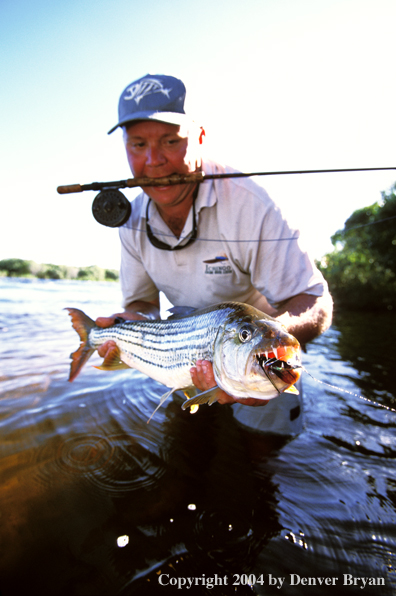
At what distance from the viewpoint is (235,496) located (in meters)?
2.67

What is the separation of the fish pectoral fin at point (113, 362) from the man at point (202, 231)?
0.08 metres

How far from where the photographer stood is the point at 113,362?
3590 millimetres

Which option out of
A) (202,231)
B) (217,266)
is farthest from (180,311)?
(202,231)

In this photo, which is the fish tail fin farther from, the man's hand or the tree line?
the tree line

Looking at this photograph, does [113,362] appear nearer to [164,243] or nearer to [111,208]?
[164,243]

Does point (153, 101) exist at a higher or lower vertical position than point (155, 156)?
higher

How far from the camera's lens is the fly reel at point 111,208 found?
3.94 m

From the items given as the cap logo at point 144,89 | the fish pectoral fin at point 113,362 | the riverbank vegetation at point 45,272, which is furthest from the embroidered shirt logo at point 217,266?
the riverbank vegetation at point 45,272

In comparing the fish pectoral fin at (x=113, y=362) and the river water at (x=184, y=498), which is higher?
the fish pectoral fin at (x=113, y=362)

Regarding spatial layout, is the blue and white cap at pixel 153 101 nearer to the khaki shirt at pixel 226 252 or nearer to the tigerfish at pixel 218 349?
the khaki shirt at pixel 226 252

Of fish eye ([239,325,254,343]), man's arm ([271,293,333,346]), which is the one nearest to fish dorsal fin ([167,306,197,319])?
man's arm ([271,293,333,346])

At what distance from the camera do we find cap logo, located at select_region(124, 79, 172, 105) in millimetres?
3284

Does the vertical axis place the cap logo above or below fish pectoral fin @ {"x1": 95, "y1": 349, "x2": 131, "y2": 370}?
above

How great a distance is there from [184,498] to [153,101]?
3.82 meters
